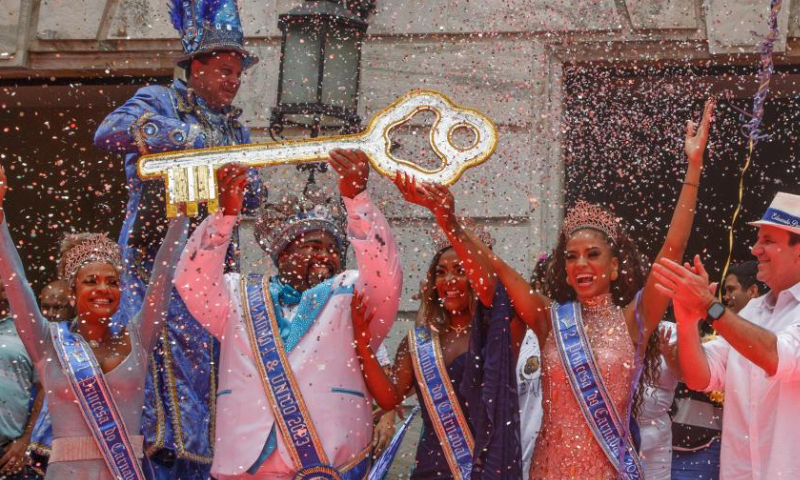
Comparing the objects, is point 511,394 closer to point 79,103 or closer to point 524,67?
point 524,67

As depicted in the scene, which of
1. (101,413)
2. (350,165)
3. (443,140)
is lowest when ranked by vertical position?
(101,413)

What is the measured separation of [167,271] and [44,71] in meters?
3.30

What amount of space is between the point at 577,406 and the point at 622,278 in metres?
0.56

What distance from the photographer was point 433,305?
18.5 ft

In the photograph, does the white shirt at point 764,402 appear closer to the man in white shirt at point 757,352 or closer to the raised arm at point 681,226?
the man in white shirt at point 757,352

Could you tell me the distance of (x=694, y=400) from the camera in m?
6.18

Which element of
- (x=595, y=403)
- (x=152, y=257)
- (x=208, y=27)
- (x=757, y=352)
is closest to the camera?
(x=757, y=352)

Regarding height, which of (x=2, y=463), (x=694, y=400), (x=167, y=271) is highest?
(x=167, y=271)

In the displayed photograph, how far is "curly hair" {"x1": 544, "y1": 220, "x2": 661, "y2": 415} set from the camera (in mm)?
5312

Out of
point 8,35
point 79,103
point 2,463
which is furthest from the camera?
point 79,103

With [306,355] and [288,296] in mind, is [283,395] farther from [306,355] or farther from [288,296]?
[288,296]

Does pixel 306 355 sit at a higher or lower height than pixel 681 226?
lower

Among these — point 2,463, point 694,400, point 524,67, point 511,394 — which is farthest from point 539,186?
point 2,463

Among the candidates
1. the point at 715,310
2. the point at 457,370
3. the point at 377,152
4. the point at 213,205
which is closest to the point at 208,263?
the point at 213,205
